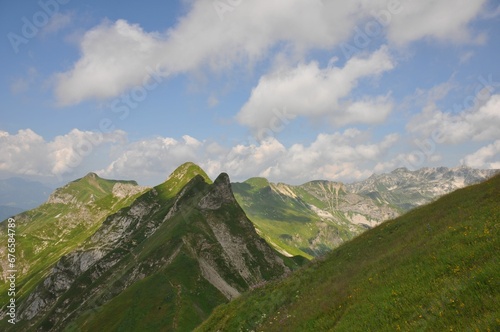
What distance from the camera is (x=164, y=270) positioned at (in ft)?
274

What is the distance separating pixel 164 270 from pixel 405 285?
7566 cm

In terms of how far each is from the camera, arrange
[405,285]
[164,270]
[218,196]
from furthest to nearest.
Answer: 1. [218,196]
2. [164,270]
3. [405,285]

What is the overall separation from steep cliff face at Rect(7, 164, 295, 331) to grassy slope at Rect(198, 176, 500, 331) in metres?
10.3

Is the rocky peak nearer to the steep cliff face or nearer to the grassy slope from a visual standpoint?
the steep cliff face

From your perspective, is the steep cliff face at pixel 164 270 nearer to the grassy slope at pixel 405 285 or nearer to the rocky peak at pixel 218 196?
the rocky peak at pixel 218 196

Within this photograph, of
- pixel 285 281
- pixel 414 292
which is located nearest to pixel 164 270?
pixel 285 281

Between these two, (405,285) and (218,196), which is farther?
(218,196)

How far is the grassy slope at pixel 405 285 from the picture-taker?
1288cm

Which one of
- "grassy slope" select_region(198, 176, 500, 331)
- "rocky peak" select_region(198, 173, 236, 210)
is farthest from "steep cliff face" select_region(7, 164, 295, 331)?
"grassy slope" select_region(198, 176, 500, 331)

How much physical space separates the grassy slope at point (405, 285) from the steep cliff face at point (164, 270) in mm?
10299

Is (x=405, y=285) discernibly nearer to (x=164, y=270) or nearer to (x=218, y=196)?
(x=164, y=270)

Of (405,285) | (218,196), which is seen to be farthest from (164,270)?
(405,285)

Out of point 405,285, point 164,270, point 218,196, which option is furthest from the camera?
point 218,196

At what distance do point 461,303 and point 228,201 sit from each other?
422 feet
